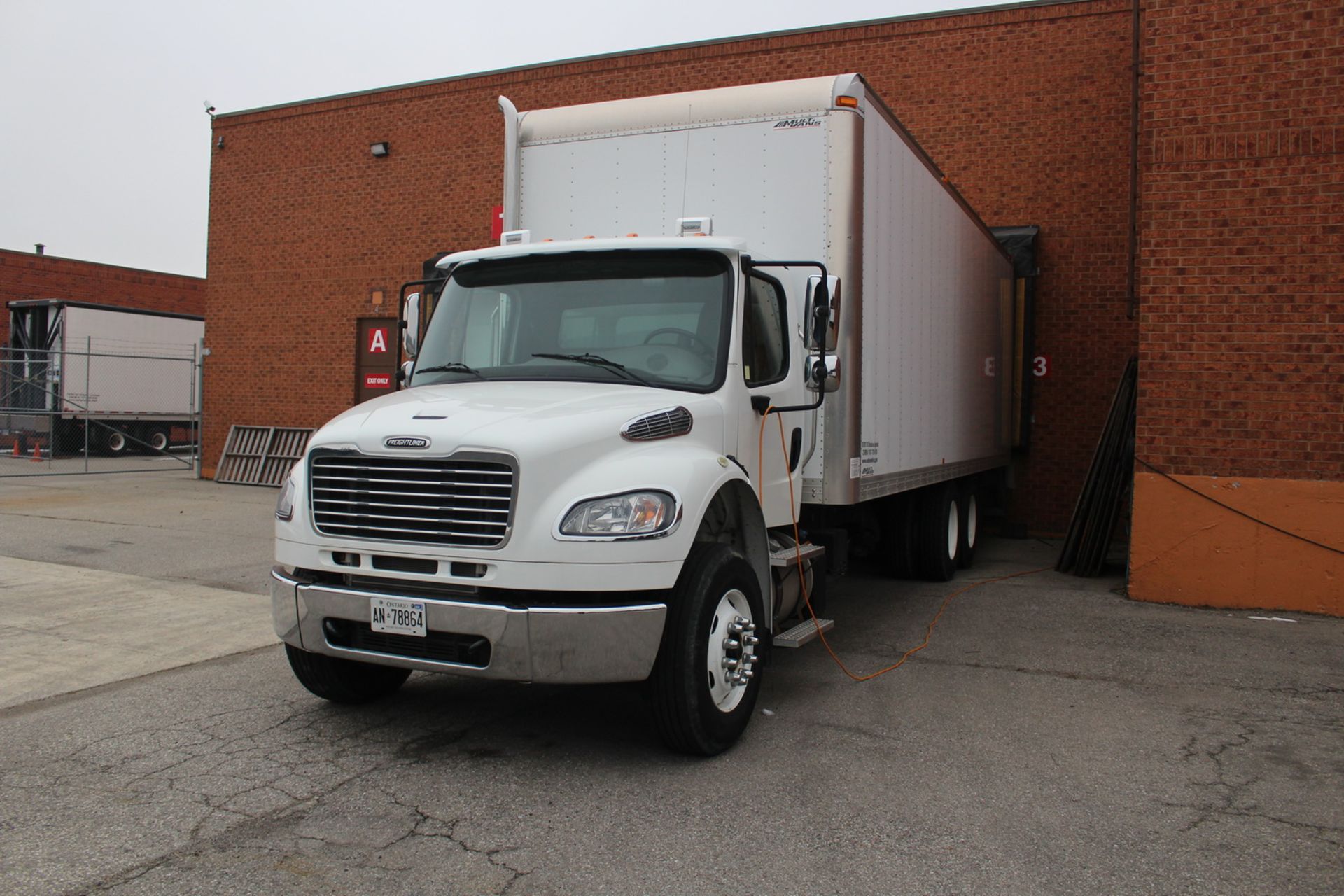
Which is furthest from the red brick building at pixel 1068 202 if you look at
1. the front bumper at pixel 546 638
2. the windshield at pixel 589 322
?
the front bumper at pixel 546 638

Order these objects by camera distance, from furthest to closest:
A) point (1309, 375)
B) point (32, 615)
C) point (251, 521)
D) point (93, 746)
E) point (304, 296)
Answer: point (304, 296) < point (251, 521) < point (1309, 375) < point (32, 615) < point (93, 746)

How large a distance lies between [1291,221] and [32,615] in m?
10.3

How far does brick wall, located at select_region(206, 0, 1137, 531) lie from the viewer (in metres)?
14.0

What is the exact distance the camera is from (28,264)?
35.5 metres

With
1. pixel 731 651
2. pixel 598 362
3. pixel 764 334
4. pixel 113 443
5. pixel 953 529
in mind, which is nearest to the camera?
pixel 731 651

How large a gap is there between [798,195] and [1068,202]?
350 inches

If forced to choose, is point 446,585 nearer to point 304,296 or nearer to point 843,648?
point 843,648

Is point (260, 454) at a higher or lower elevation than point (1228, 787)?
higher

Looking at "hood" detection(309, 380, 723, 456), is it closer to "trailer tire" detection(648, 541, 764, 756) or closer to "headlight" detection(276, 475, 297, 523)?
"headlight" detection(276, 475, 297, 523)

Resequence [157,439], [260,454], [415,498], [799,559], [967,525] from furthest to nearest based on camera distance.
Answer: [157,439]
[260,454]
[967,525]
[799,559]
[415,498]

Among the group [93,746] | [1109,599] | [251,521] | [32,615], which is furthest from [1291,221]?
Answer: [251,521]

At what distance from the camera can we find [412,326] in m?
6.49

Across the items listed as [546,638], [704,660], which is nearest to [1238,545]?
[704,660]

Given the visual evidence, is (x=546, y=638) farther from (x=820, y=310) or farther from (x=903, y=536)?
(x=903, y=536)
